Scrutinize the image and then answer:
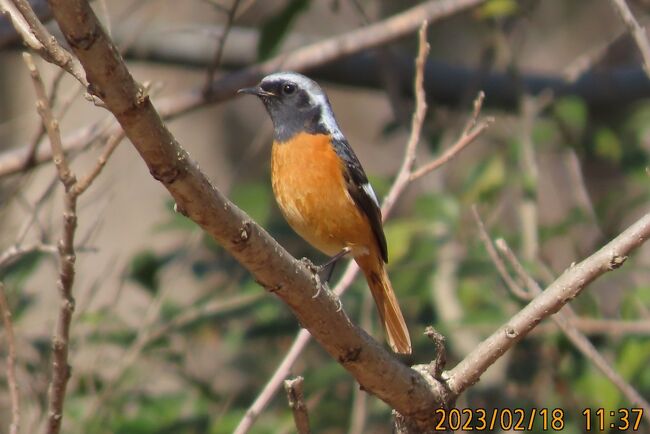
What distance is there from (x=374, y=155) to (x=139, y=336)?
18.3 feet

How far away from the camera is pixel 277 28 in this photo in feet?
16.5

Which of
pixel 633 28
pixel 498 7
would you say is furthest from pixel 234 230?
pixel 498 7

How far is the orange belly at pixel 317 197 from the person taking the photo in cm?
390

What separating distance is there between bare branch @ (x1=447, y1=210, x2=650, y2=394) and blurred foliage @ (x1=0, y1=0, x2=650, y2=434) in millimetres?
1802

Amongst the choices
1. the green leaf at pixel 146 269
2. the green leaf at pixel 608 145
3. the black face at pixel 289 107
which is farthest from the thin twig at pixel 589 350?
the green leaf at pixel 608 145

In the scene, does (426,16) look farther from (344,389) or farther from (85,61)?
(85,61)

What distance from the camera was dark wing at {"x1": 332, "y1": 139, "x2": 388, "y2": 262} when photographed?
4031mm

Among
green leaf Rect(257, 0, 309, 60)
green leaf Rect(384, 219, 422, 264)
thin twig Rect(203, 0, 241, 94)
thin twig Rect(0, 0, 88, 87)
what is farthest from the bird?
thin twig Rect(0, 0, 88, 87)

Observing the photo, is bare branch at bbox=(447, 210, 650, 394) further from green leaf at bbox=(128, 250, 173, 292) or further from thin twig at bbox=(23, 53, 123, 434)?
green leaf at bbox=(128, 250, 173, 292)

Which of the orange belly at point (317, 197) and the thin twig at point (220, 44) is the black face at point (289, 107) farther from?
the thin twig at point (220, 44)

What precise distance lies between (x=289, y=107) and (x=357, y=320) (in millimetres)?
1576

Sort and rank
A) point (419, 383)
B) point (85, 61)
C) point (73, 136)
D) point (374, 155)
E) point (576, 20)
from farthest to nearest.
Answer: point (576, 20) → point (374, 155) → point (73, 136) → point (419, 383) → point (85, 61)

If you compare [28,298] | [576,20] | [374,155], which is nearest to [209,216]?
[28,298]

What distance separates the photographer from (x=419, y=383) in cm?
282
